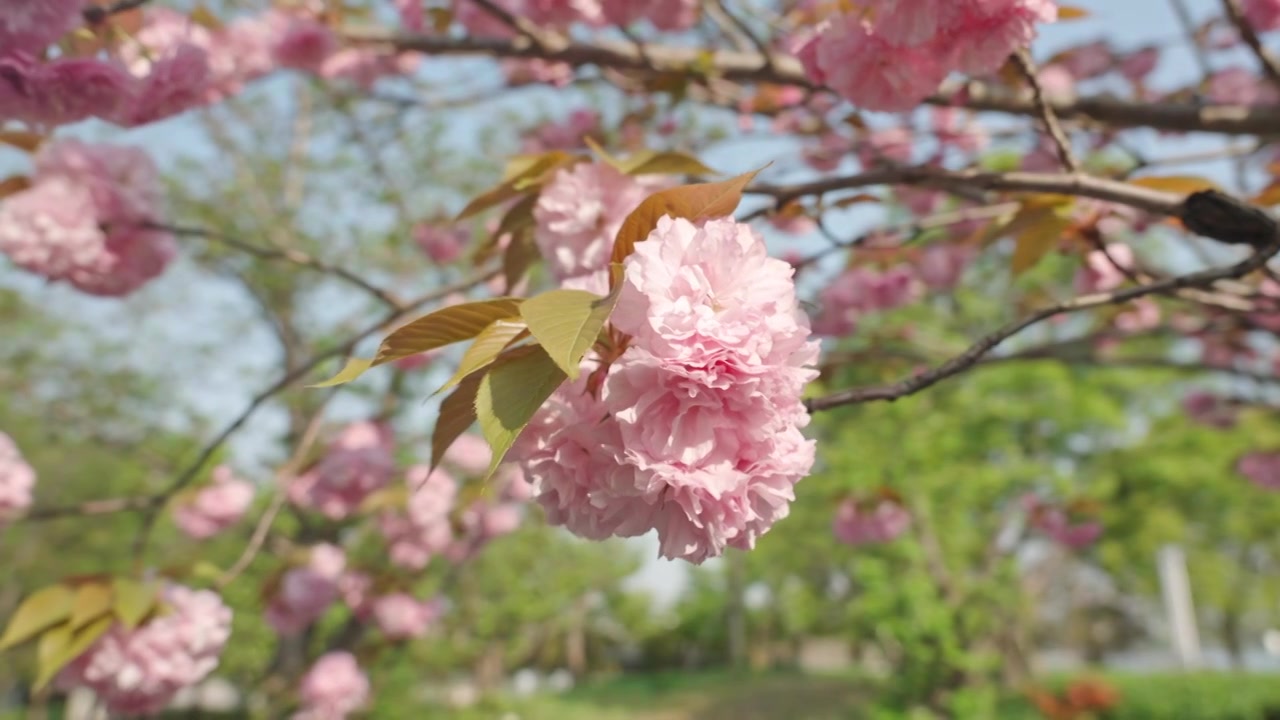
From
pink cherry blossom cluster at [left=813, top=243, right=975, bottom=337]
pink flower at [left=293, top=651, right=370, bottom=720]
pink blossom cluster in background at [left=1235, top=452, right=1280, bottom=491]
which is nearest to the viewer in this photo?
pink cherry blossom cluster at [left=813, top=243, right=975, bottom=337]

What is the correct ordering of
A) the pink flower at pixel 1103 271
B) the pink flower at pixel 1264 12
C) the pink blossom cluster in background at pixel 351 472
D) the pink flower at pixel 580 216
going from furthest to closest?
the pink blossom cluster in background at pixel 351 472 < the pink flower at pixel 1264 12 < the pink flower at pixel 1103 271 < the pink flower at pixel 580 216

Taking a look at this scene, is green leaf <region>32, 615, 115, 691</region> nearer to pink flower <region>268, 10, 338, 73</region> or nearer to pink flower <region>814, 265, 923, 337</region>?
pink flower <region>268, 10, 338, 73</region>

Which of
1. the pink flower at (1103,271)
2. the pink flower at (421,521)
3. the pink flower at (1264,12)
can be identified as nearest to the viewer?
the pink flower at (1103,271)

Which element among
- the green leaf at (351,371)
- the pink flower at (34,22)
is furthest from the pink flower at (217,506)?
the green leaf at (351,371)

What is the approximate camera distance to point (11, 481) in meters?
1.77

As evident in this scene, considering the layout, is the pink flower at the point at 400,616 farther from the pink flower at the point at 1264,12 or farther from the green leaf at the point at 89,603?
the pink flower at the point at 1264,12

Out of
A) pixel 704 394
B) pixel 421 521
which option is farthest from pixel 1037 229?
pixel 421 521

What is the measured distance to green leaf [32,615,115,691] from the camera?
123 centimetres

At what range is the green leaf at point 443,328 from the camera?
0.63 meters

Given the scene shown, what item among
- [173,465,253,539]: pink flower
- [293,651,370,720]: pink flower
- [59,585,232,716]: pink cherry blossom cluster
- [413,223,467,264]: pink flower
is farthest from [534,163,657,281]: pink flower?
[173,465,253,539]: pink flower

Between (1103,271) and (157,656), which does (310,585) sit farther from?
(1103,271)

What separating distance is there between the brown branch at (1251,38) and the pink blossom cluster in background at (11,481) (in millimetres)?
2308

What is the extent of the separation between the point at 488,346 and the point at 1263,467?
4226 mm

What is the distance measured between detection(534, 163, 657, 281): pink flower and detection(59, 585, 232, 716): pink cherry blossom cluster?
97cm
